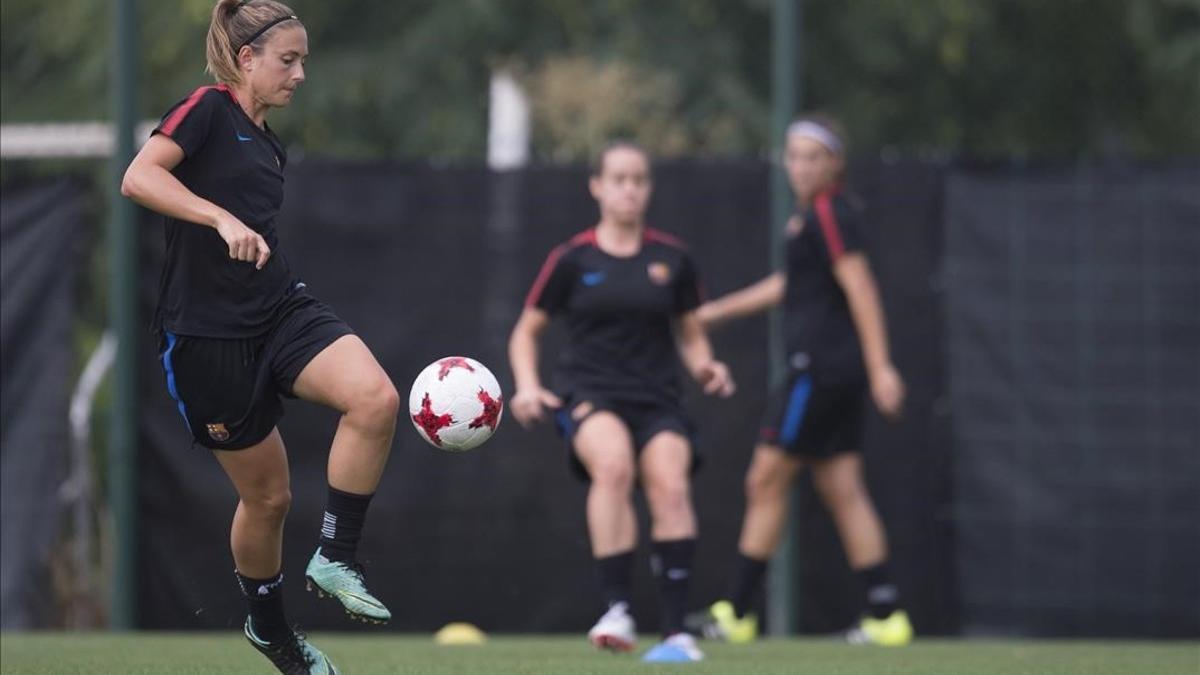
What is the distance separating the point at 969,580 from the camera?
9.90 m

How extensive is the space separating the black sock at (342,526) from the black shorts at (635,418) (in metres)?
2.33

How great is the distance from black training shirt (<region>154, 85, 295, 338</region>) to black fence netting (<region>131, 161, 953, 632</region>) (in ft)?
13.5

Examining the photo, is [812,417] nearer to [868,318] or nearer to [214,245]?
[868,318]

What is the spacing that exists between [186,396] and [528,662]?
2010 millimetres

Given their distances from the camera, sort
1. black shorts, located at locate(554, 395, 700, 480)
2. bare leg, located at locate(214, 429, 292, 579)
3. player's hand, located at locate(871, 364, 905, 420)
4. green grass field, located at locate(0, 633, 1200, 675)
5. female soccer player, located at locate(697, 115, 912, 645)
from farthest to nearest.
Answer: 1. female soccer player, located at locate(697, 115, 912, 645)
2. player's hand, located at locate(871, 364, 905, 420)
3. black shorts, located at locate(554, 395, 700, 480)
4. green grass field, located at locate(0, 633, 1200, 675)
5. bare leg, located at locate(214, 429, 292, 579)

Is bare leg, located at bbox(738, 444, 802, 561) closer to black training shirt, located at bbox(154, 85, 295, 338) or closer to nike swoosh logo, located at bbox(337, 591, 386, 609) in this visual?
black training shirt, located at bbox(154, 85, 295, 338)

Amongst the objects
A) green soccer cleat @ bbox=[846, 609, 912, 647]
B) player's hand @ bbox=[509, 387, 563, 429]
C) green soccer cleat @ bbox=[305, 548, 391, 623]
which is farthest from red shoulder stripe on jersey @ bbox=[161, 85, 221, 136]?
green soccer cleat @ bbox=[846, 609, 912, 647]

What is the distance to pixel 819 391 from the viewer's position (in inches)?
359

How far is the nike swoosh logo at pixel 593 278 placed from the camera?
8188 millimetres

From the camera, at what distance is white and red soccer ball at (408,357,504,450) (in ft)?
19.9

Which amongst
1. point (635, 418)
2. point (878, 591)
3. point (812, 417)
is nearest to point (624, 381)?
point (635, 418)

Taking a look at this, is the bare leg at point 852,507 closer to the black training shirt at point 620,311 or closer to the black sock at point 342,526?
the black training shirt at point 620,311

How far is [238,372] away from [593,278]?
2632mm

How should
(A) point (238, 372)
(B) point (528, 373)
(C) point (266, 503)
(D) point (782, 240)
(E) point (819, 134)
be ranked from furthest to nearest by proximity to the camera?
(D) point (782, 240) → (E) point (819, 134) → (B) point (528, 373) → (C) point (266, 503) → (A) point (238, 372)
